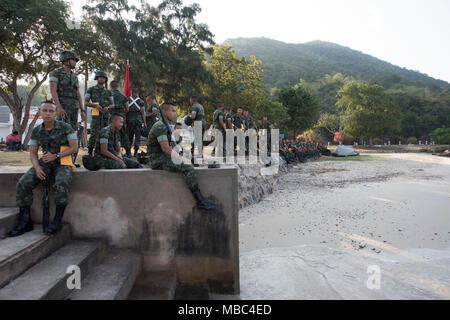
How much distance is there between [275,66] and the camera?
77.8m

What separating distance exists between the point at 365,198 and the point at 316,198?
60.4 inches

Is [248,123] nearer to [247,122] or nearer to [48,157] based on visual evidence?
[247,122]

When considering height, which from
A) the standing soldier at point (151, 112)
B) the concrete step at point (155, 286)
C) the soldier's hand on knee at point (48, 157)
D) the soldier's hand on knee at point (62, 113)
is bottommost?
the concrete step at point (155, 286)

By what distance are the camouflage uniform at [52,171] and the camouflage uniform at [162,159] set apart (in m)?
0.91

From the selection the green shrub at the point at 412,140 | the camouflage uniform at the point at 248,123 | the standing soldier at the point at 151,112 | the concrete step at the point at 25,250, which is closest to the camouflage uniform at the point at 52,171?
the concrete step at the point at 25,250

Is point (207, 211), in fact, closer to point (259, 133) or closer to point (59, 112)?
point (59, 112)

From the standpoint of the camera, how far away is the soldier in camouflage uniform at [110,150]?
3688 mm

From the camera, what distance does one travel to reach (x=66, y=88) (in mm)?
4535

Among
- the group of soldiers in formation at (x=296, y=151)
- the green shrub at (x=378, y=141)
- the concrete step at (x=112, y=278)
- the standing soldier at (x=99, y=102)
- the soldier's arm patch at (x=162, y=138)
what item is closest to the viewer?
the concrete step at (x=112, y=278)

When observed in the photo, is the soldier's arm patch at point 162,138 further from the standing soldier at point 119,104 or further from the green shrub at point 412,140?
the green shrub at point 412,140

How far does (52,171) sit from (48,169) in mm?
64

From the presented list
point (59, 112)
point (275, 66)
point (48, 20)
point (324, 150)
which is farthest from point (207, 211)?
point (275, 66)

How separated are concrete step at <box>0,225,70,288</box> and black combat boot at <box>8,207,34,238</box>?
0.18 ft

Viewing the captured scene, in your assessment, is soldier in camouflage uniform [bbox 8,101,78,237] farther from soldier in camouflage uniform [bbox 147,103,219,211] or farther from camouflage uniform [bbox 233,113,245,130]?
camouflage uniform [bbox 233,113,245,130]
